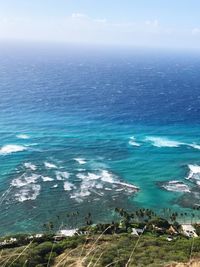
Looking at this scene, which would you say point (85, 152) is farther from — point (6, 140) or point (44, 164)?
point (6, 140)

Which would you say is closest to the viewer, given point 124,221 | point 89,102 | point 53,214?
point 124,221

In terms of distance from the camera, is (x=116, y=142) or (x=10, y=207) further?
(x=116, y=142)

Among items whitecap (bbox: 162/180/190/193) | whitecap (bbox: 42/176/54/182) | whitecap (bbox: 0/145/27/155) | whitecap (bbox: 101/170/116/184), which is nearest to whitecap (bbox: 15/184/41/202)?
whitecap (bbox: 42/176/54/182)

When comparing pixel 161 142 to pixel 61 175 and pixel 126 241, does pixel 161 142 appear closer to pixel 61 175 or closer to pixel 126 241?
pixel 61 175

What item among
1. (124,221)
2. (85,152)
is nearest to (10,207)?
(124,221)

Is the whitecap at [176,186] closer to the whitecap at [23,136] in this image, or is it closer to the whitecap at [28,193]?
the whitecap at [28,193]

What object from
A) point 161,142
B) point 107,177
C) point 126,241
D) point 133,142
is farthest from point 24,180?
point 161,142

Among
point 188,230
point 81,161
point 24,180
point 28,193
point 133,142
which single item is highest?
point 133,142
